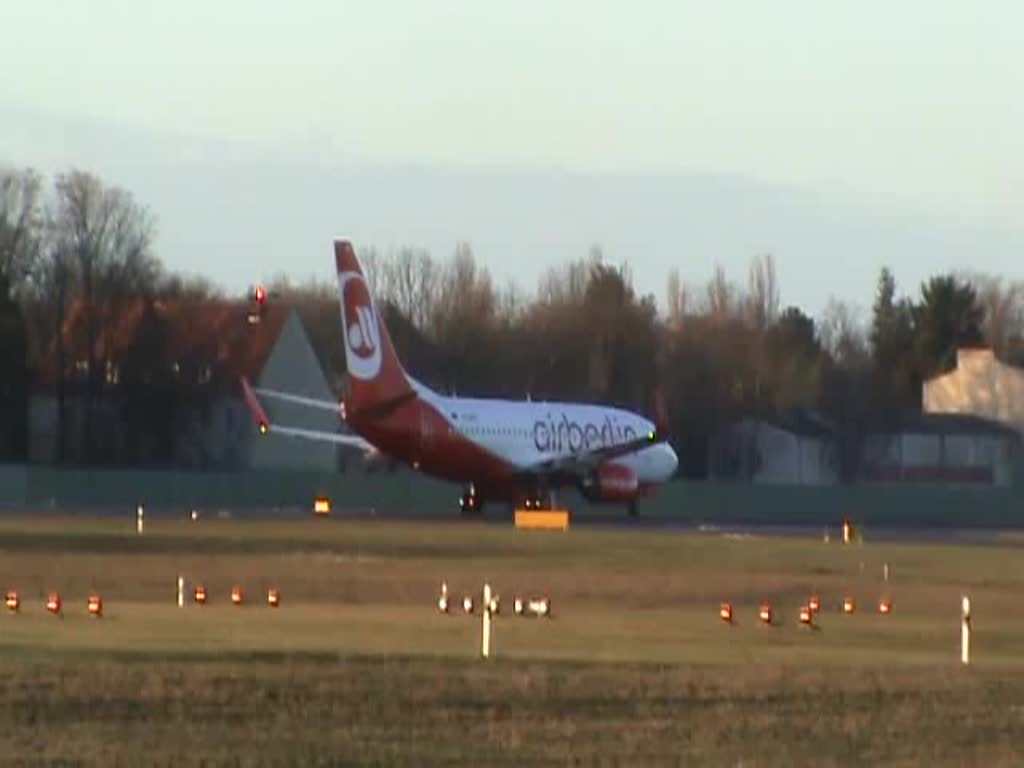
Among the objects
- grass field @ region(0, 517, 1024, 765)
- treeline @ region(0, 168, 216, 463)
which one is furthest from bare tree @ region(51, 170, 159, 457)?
grass field @ region(0, 517, 1024, 765)

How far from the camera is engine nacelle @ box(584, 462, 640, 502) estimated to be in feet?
287

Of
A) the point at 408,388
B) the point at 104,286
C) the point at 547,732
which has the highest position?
the point at 104,286

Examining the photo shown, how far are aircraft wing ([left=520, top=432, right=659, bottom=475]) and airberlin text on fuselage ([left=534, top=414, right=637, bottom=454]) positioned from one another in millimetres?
350

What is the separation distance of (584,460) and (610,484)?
1.59 m

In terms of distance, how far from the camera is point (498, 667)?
27938mm

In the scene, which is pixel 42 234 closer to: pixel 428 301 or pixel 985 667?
pixel 428 301

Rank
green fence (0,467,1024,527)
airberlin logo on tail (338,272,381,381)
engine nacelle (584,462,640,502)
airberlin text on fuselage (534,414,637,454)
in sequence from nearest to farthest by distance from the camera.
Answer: airberlin logo on tail (338,272,381,381)
airberlin text on fuselage (534,414,637,454)
engine nacelle (584,462,640,502)
green fence (0,467,1024,527)

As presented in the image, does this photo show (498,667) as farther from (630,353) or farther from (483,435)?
(630,353)

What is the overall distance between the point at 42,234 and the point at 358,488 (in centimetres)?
2555

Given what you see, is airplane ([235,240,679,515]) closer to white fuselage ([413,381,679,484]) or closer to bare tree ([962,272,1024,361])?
white fuselage ([413,381,679,484])

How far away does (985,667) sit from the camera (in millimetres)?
30547

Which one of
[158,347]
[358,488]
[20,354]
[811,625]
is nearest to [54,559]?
[811,625]

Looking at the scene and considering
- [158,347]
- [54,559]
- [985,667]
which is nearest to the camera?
[985,667]

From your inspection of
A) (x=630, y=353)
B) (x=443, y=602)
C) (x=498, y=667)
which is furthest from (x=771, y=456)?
(x=498, y=667)
